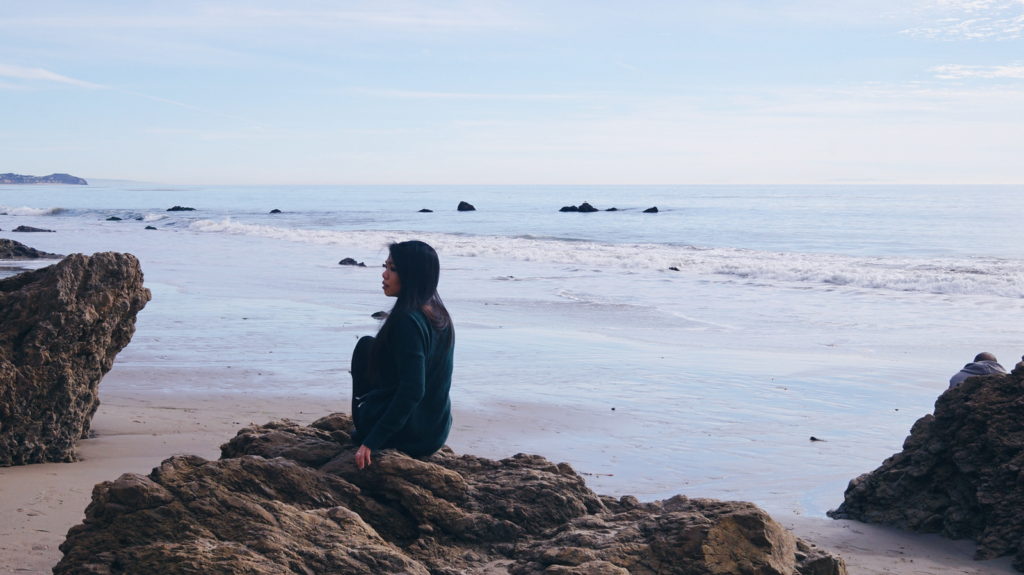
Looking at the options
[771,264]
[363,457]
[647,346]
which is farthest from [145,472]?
[771,264]

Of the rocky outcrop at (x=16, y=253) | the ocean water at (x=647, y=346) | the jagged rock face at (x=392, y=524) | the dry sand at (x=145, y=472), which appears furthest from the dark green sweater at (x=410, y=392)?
the rocky outcrop at (x=16, y=253)

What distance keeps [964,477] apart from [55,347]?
6020mm

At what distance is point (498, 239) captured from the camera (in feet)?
131

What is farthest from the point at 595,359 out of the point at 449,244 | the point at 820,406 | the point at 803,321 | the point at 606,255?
the point at 449,244

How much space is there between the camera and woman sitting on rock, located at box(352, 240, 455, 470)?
14.1 ft

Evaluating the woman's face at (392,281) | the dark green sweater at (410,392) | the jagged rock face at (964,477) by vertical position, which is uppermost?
the woman's face at (392,281)

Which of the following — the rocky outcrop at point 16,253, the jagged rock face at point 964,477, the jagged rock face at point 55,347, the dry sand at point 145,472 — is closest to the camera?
the dry sand at point 145,472

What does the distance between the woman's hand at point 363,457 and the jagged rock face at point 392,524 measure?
47 millimetres

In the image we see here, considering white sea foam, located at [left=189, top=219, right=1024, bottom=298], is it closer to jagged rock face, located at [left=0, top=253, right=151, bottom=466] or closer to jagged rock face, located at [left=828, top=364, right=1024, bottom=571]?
jagged rock face, located at [left=828, top=364, right=1024, bottom=571]

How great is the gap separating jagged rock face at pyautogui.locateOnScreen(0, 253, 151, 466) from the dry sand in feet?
0.72

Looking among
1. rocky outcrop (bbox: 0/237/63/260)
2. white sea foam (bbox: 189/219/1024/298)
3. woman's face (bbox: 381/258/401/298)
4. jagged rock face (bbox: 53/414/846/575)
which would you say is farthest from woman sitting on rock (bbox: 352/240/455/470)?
rocky outcrop (bbox: 0/237/63/260)

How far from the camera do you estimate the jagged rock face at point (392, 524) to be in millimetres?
3576

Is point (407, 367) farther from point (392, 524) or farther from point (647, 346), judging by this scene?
point (647, 346)

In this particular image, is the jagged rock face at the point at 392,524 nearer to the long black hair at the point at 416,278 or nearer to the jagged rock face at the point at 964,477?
the long black hair at the point at 416,278
